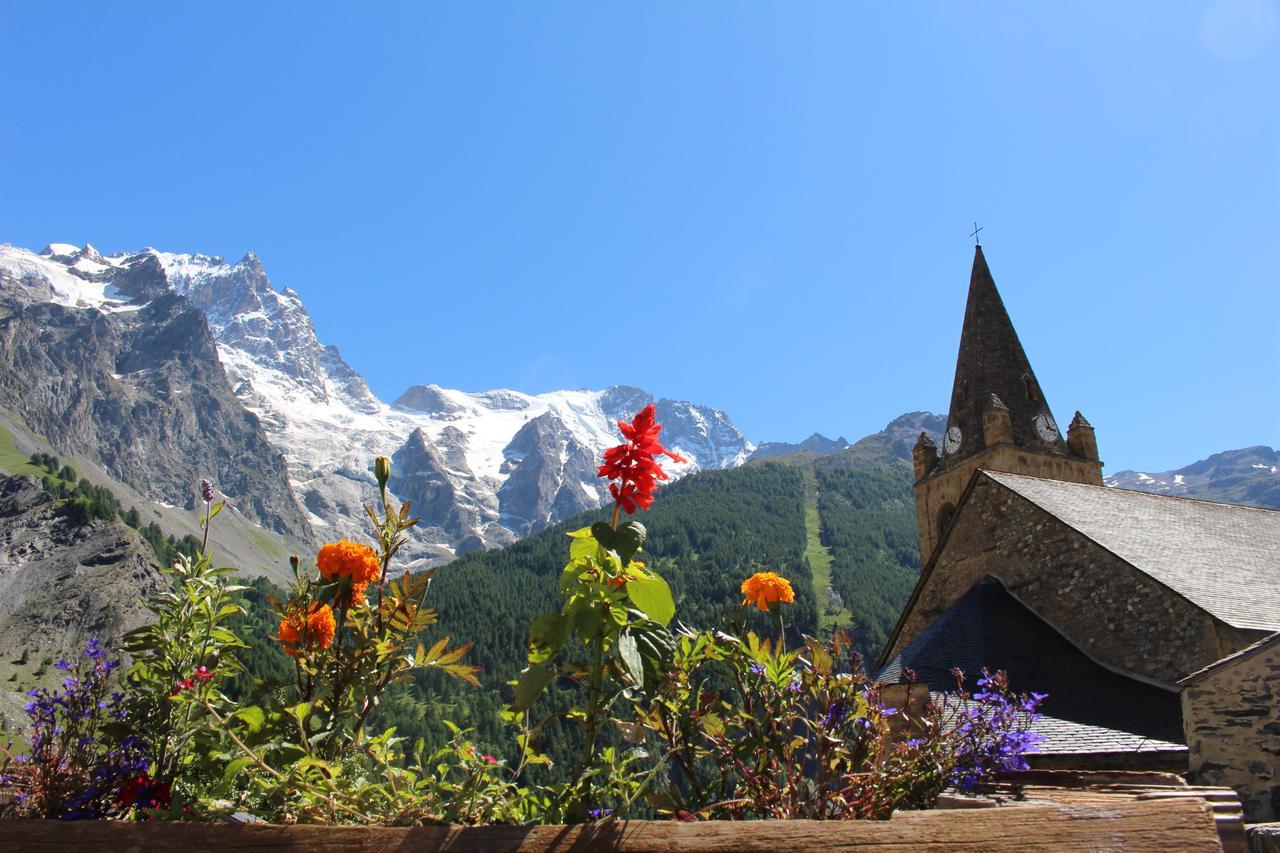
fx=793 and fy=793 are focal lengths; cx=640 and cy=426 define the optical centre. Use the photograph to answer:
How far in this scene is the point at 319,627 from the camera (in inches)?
96.8

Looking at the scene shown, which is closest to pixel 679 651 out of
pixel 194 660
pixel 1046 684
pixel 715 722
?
pixel 715 722

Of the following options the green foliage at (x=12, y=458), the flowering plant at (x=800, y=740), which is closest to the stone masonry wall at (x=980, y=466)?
the flowering plant at (x=800, y=740)

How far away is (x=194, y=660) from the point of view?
2391mm

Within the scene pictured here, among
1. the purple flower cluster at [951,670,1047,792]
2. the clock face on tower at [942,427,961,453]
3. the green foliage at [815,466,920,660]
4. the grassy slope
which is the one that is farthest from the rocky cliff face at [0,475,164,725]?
the purple flower cluster at [951,670,1047,792]

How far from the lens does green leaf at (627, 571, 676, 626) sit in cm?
225

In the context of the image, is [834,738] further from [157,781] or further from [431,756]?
[157,781]

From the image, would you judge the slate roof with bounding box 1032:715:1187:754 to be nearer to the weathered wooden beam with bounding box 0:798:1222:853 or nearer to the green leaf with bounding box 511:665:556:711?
the weathered wooden beam with bounding box 0:798:1222:853

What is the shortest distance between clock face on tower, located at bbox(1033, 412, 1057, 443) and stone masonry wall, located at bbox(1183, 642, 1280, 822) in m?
19.5

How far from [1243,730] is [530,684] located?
8.68 meters

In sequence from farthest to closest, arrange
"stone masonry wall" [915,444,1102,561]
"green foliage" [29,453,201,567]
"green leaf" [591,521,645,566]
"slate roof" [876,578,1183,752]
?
"green foliage" [29,453,201,567]
"stone masonry wall" [915,444,1102,561]
"slate roof" [876,578,1183,752]
"green leaf" [591,521,645,566]

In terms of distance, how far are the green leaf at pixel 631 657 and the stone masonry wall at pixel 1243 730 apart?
8.35 metres

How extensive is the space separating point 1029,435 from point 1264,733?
1945 cm

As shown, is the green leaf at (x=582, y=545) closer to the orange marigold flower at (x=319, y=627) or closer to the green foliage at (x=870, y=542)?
the orange marigold flower at (x=319, y=627)

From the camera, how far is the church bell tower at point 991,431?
24781 mm
